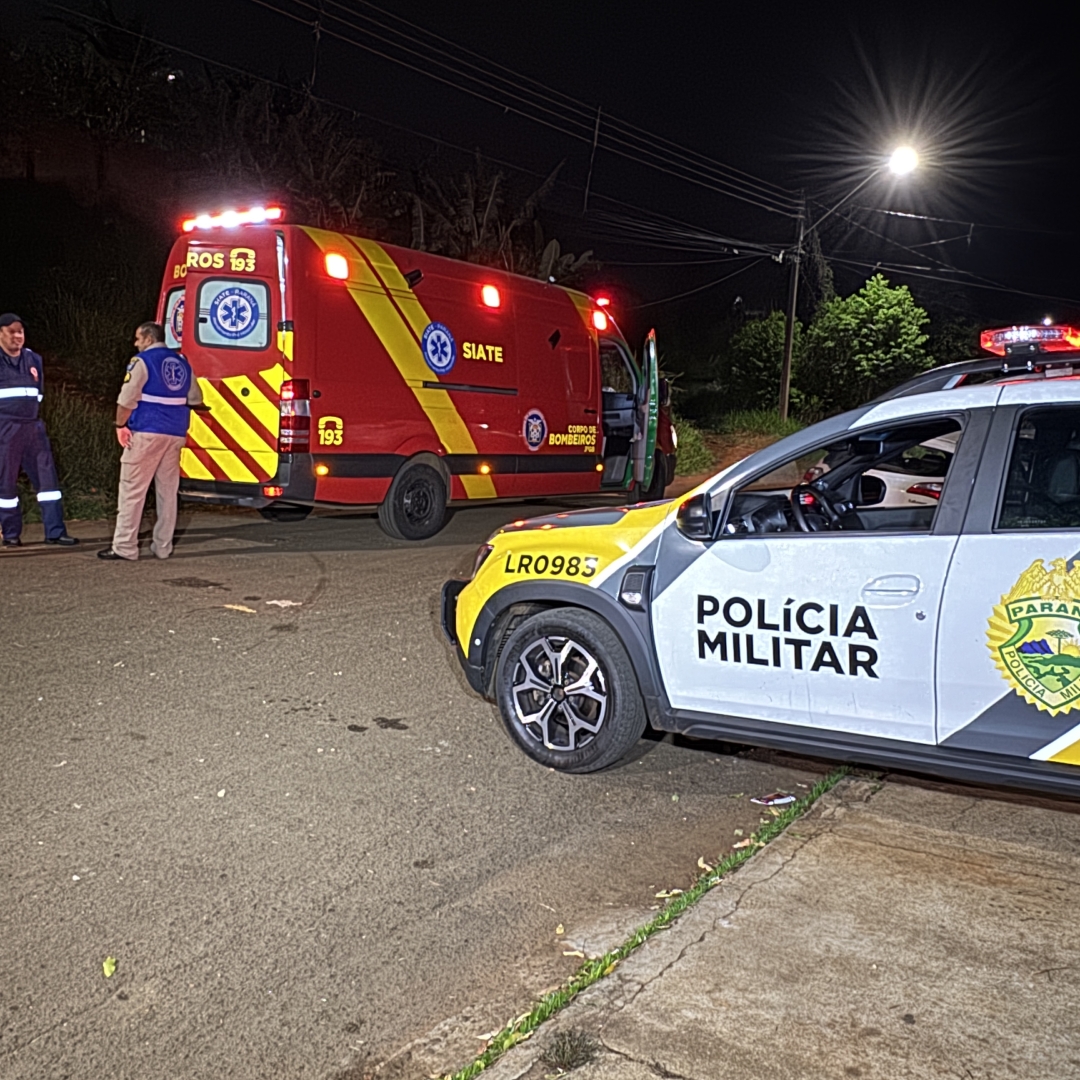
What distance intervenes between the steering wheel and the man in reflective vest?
539 centimetres

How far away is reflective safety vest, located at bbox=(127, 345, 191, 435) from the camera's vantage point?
851cm

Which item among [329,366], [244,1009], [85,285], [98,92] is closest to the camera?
[244,1009]

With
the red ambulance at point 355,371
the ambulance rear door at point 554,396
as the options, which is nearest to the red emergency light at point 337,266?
the red ambulance at point 355,371

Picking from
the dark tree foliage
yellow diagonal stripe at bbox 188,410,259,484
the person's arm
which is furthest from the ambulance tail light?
the dark tree foliage

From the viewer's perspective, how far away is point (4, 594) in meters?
7.45

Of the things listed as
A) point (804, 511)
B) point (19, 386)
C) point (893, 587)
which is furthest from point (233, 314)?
point (893, 587)

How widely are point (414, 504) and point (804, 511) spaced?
609cm

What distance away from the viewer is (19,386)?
9031 mm

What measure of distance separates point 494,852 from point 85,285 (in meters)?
19.7

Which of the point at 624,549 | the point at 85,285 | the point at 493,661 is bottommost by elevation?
the point at 493,661

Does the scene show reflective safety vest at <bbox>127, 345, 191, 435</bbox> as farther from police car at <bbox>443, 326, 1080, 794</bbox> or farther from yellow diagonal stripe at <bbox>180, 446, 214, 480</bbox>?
police car at <bbox>443, 326, 1080, 794</bbox>

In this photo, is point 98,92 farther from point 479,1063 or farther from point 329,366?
point 479,1063

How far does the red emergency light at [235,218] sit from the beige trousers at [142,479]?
1.94m

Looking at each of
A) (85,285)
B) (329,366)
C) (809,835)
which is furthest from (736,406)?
(809,835)
